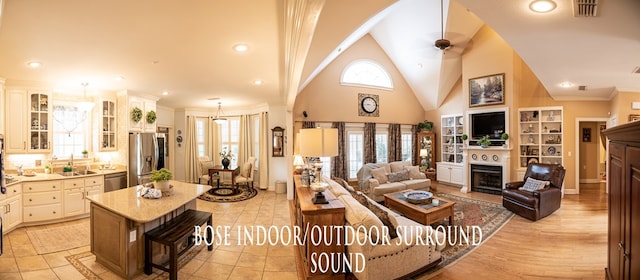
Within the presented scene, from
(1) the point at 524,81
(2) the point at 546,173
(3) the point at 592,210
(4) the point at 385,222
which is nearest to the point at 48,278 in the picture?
(4) the point at 385,222

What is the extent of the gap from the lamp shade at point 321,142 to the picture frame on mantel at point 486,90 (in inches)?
221

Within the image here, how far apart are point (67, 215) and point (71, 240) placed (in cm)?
110

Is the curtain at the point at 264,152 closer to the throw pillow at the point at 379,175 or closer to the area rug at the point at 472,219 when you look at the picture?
the throw pillow at the point at 379,175

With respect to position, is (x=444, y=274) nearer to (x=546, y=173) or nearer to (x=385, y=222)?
(x=385, y=222)

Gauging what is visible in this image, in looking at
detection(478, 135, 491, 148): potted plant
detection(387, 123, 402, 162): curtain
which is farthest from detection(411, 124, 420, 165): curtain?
detection(478, 135, 491, 148): potted plant

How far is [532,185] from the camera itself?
461 centimetres

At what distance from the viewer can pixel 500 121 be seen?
20.2 feet

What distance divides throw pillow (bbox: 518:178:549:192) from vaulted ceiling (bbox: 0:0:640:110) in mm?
2202

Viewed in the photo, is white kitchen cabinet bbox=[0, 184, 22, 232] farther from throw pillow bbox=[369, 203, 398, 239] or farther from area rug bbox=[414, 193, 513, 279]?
area rug bbox=[414, 193, 513, 279]

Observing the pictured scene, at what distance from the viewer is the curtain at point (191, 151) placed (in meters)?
7.48

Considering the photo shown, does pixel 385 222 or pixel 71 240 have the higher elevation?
pixel 385 222

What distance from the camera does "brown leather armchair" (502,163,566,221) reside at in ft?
13.8

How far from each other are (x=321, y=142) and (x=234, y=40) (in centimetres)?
142

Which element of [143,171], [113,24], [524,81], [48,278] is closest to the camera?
[113,24]
